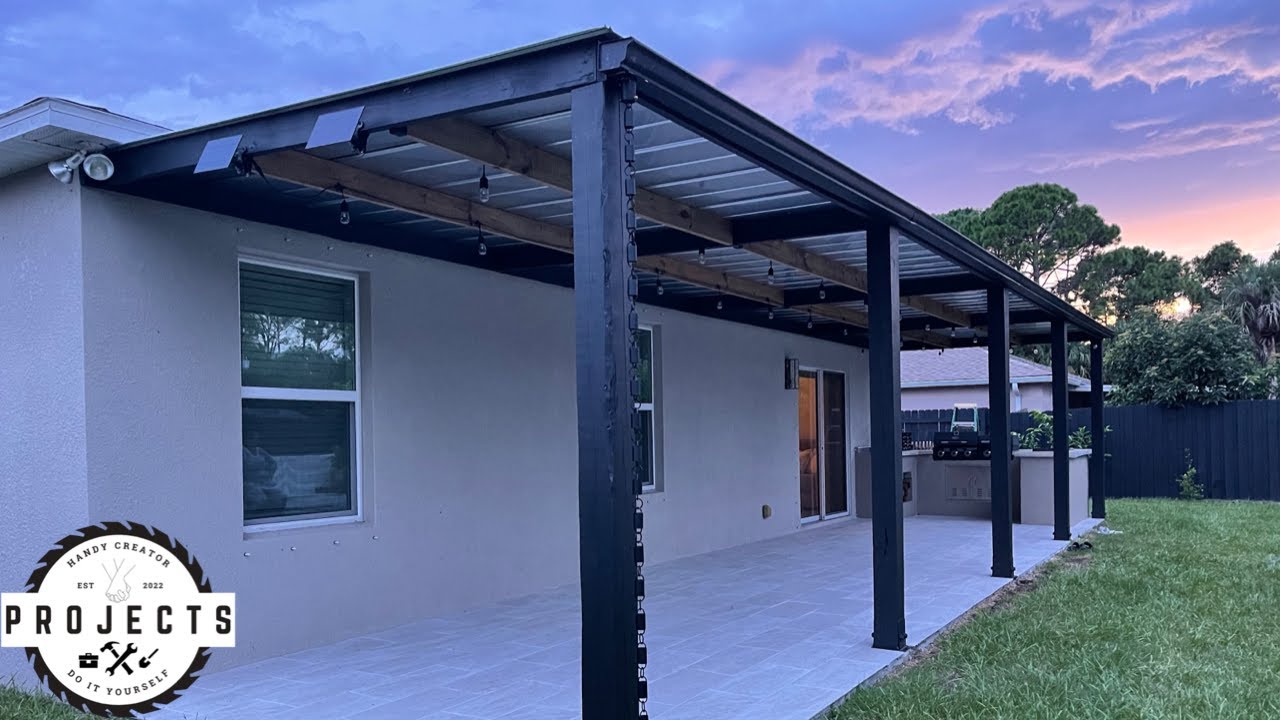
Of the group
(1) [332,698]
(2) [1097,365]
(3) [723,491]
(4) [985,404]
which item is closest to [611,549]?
(1) [332,698]

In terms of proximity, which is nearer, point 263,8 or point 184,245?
point 184,245

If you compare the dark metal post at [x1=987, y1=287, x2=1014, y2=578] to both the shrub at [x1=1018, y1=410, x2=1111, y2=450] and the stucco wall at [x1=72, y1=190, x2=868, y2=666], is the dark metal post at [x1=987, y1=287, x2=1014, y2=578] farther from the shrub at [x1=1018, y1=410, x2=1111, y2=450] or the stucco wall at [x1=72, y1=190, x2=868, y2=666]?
the shrub at [x1=1018, y1=410, x2=1111, y2=450]

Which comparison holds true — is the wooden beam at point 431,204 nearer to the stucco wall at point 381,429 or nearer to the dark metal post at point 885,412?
the stucco wall at point 381,429

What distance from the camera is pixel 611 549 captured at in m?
2.90

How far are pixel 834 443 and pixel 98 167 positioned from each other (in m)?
9.73

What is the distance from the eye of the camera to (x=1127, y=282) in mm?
28219

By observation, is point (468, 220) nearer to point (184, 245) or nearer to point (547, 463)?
point (184, 245)

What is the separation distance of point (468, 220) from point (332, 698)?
8.52 feet

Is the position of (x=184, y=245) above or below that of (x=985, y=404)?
above

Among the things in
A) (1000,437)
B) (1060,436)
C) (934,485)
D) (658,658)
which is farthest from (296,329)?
(934,485)

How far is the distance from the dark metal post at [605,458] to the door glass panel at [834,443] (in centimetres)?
954

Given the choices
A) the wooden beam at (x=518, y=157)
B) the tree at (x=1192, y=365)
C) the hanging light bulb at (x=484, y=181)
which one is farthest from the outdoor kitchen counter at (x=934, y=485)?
the hanging light bulb at (x=484, y=181)

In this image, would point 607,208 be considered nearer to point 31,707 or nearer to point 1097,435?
point 31,707

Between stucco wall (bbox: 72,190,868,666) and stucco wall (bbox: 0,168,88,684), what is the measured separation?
0.30 ft
